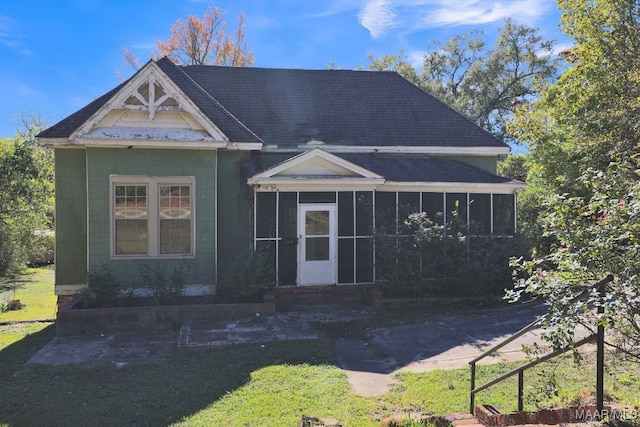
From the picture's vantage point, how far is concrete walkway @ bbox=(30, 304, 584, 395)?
785 cm

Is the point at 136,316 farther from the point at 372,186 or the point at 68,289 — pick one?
the point at 372,186

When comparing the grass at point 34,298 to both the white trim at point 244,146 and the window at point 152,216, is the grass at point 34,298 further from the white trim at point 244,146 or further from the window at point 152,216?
the white trim at point 244,146

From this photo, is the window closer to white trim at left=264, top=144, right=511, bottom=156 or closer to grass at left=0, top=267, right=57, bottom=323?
grass at left=0, top=267, right=57, bottom=323

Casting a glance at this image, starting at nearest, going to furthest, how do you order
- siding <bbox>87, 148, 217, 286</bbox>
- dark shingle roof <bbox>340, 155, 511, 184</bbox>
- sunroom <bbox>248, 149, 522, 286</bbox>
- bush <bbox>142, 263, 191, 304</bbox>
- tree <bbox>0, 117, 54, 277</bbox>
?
bush <bbox>142, 263, 191, 304</bbox>
siding <bbox>87, 148, 217, 286</bbox>
sunroom <bbox>248, 149, 522, 286</bbox>
dark shingle roof <bbox>340, 155, 511, 184</bbox>
tree <bbox>0, 117, 54, 277</bbox>

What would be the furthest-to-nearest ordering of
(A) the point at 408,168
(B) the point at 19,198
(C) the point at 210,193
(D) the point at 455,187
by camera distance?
1. (B) the point at 19,198
2. (A) the point at 408,168
3. (D) the point at 455,187
4. (C) the point at 210,193

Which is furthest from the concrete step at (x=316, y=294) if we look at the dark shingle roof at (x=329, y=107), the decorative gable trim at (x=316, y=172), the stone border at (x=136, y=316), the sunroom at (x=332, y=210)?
the dark shingle roof at (x=329, y=107)

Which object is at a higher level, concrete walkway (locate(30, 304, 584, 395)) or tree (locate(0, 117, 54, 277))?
tree (locate(0, 117, 54, 277))

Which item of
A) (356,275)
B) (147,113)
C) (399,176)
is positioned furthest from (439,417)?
(147,113)

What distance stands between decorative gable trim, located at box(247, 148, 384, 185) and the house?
3 centimetres

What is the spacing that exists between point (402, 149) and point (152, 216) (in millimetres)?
8417

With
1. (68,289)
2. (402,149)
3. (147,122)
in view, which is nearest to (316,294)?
(402,149)

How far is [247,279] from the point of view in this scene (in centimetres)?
1134

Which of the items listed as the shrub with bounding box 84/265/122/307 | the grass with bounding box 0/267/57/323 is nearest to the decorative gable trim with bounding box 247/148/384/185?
the shrub with bounding box 84/265/122/307

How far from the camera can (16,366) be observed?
809cm
